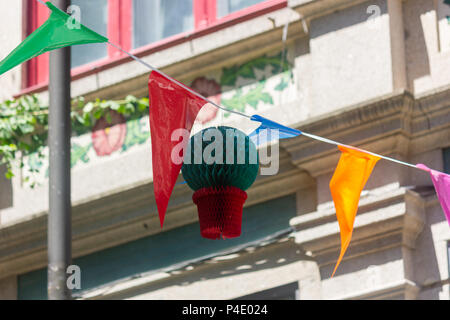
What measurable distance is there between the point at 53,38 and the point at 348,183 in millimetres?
1908

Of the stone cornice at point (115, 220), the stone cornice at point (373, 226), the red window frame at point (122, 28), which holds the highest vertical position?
the red window frame at point (122, 28)

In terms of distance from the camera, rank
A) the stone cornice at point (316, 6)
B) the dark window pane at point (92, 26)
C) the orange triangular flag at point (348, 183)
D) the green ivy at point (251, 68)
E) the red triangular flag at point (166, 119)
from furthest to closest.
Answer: the dark window pane at point (92, 26) < the green ivy at point (251, 68) < the stone cornice at point (316, 6) < the orange triangular flag at point (348, 183) < the red triangular flag at point (166, 119)

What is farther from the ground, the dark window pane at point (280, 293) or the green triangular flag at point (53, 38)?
the green triangular flag at point (53, 38)

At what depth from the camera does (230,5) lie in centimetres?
1084

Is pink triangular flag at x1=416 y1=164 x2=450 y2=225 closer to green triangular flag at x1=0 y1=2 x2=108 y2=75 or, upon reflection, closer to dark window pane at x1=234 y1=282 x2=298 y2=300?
green triangular flag at x1=0 y1=2 x2=108 y2=75

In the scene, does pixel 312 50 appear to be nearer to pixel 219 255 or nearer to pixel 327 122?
pixel 327 122

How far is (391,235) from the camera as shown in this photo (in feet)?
29.8

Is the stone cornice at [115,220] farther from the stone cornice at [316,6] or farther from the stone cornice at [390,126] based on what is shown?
the stone cornice at [316,6]

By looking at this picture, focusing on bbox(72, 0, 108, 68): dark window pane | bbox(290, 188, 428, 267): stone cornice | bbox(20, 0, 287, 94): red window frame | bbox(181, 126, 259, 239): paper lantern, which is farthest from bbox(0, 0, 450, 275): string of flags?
bbox(72, 0, 108, 68): dark window pane

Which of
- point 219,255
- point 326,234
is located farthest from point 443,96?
point 219,255

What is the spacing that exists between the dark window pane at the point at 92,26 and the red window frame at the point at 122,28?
0.23ft

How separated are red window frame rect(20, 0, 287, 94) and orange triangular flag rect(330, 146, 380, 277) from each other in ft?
10.2

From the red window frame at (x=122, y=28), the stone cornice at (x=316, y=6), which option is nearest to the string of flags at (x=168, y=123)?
the stone cornice at (x=316, y=6)

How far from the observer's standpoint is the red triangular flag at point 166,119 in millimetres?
6891
